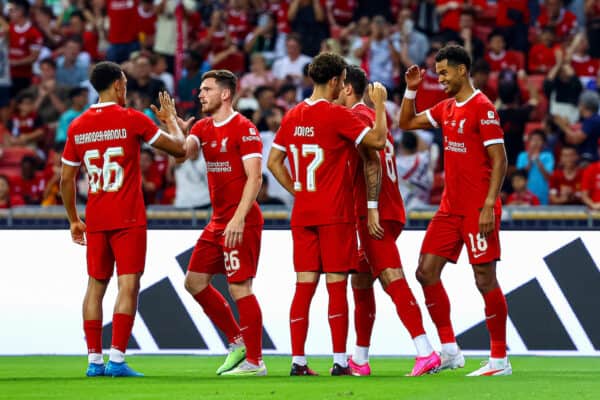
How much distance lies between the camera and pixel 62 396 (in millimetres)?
8383

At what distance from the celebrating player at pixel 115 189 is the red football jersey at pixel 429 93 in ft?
31.0

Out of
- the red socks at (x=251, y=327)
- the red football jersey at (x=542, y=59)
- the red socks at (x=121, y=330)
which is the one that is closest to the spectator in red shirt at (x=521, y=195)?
the red football jersey at (x=542, y=59)

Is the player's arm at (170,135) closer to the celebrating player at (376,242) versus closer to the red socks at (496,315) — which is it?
the celebrating player at (376,242)

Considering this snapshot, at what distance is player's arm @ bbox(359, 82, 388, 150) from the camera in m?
9.69

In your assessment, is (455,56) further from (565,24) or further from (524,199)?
(565,24)

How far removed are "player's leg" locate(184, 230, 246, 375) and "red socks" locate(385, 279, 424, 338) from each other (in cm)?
132

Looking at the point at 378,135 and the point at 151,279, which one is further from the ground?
the point at 378,135

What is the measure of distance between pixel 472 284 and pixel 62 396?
5446 millimetres

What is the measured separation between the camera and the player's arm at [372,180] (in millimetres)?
10016

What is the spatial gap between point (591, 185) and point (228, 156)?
683 cm

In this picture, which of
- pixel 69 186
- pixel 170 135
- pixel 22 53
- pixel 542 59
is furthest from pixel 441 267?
pixel 22 53

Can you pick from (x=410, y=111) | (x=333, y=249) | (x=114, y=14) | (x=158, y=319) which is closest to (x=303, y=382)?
(x=333, y=249)

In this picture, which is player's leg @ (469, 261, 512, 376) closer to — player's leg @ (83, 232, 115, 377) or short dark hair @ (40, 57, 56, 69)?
player's leg @ (83, 232, 115, 377)

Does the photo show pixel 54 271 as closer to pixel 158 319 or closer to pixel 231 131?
pixel 158 319
